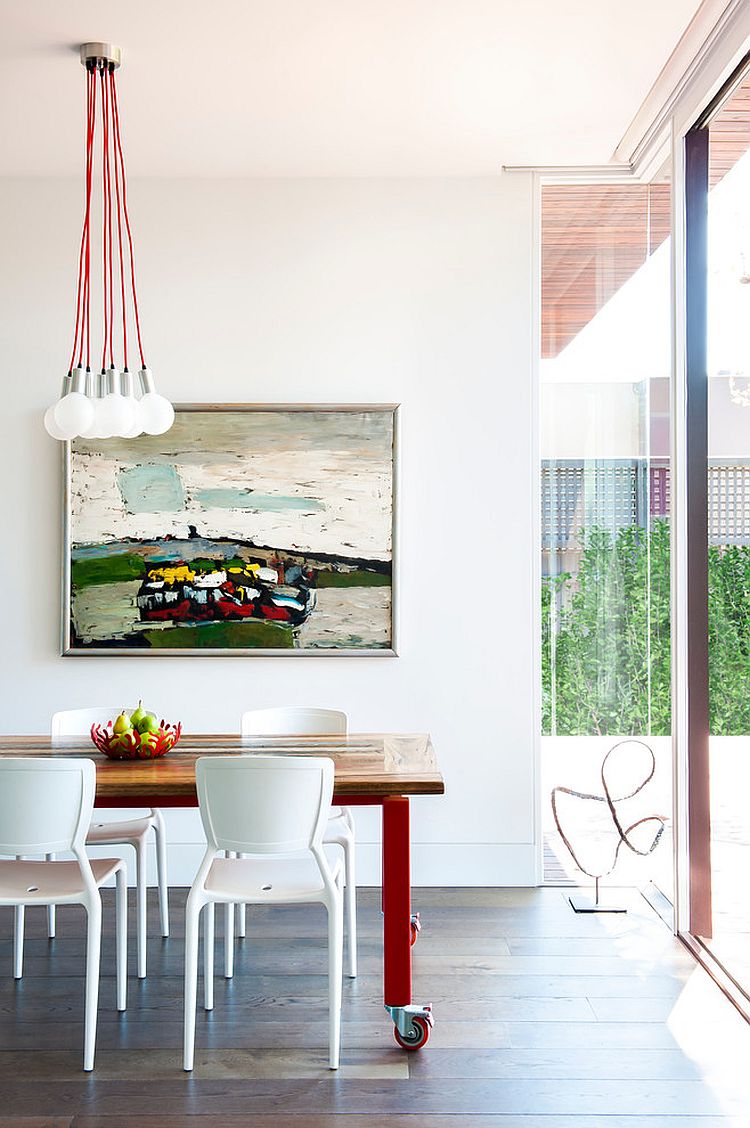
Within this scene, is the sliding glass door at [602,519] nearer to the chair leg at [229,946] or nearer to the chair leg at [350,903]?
the chair leg at [350,903]

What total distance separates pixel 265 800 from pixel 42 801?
60 cm

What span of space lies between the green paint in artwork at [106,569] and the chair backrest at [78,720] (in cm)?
70

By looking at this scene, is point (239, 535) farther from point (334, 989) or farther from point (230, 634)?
point (334, 989)

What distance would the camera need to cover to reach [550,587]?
4.52 metres

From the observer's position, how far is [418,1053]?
2.86 metres

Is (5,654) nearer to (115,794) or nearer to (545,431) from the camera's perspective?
(115,794)

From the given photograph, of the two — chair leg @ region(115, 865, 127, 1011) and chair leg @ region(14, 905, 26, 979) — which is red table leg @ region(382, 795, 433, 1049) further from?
chair leg @ region(14, 905, 26, 979)

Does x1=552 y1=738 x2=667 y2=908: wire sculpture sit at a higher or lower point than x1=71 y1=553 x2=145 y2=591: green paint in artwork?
lower

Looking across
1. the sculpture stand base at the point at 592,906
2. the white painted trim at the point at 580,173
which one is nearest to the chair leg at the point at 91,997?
the sculpture stand base at the point at 592,906

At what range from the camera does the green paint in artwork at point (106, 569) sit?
4469 millimetres

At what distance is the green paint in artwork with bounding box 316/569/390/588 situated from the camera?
4.48m

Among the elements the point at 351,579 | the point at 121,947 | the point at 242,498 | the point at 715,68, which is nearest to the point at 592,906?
the point at 351,579

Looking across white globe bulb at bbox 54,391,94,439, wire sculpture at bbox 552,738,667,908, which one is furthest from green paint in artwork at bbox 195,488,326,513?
wire sculpture at bbox 552,738,667,908

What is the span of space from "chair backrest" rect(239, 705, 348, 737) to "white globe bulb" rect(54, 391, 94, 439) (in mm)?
1318
